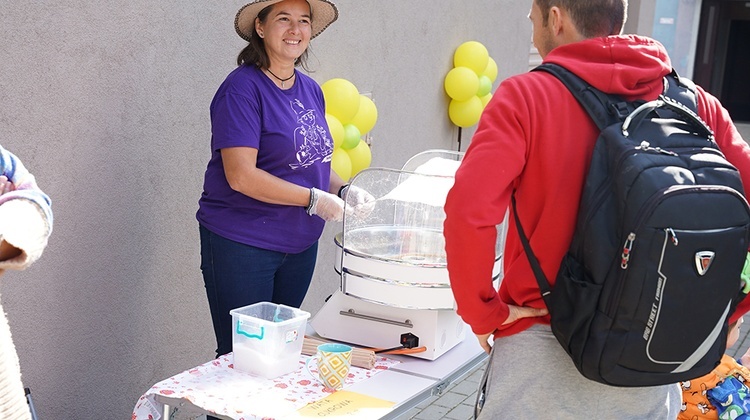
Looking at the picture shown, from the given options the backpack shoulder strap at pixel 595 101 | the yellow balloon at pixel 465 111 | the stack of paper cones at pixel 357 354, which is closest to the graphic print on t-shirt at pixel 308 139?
the stack of paper cones at pixel 357 354

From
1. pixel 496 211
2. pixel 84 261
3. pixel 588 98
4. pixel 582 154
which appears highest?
pixel 588 98

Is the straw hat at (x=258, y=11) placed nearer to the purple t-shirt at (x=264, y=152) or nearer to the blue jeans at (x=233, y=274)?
the purple t-shirt at (x=264, y=152)

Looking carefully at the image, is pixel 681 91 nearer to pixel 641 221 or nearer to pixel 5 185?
pixel 641 221

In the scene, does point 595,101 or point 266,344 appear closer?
point 595,101

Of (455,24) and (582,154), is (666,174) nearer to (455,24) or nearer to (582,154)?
(582,154)

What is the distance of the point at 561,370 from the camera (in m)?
1.98

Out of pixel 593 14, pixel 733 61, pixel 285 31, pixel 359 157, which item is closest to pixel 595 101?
pixel 593 14

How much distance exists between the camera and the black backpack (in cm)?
176

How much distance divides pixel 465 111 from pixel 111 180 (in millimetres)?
3341

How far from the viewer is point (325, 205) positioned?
2.96 m

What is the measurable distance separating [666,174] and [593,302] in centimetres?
31

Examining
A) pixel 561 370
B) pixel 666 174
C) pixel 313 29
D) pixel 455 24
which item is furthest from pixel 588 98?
pixel 455 24

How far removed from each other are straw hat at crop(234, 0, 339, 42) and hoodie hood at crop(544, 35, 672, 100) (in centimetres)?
136

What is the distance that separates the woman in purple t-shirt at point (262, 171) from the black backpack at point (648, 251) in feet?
3.94
